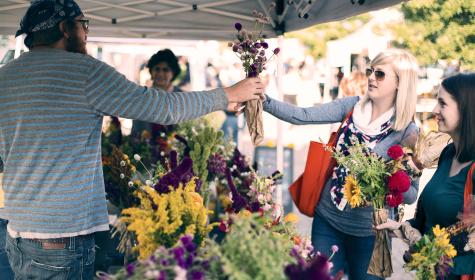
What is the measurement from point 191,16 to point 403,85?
2.33 m

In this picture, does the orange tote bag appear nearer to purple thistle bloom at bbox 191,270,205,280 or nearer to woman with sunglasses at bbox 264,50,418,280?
woman with sunglasses at bbox 264,50,418,280

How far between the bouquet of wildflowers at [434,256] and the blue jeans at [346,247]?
0.88 metres

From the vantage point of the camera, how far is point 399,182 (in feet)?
7.92

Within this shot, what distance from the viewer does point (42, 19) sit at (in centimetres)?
212

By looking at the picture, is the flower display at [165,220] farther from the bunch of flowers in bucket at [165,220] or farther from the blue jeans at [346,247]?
the blue jeans at [346,247]

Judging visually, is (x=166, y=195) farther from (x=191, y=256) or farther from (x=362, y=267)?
(x=362, y=267)

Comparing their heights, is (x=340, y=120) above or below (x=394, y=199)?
above

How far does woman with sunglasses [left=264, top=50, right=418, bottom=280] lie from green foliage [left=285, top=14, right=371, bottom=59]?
1337 centimetres

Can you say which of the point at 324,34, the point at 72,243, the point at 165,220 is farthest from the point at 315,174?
the point at 324,34

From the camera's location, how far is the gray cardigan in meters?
2.93

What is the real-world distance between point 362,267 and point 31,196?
68.0 inches

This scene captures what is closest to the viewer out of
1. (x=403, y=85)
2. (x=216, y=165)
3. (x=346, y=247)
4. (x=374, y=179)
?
(x=374, y=179)

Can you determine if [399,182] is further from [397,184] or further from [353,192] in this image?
[353,192]

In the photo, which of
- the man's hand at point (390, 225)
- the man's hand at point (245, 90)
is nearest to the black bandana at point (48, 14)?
the man's hand at point (245, 90)
